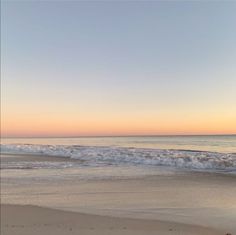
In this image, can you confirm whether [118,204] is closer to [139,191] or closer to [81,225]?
[139,191]

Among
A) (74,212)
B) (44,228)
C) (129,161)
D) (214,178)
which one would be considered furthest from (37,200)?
(129,161)

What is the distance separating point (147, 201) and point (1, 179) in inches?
211

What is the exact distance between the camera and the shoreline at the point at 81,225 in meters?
5.58

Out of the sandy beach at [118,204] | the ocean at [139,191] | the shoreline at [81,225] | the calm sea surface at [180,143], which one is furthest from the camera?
the calm sea surface at [180,143]

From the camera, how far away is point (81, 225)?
5945mm

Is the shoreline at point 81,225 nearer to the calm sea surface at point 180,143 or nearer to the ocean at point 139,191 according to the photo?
the ocean at point 139,191

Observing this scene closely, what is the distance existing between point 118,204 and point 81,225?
5.66 ft

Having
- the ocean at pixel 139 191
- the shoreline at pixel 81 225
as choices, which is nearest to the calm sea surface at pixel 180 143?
the ocean at pixel 139 191

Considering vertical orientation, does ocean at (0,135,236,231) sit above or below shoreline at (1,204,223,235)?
above

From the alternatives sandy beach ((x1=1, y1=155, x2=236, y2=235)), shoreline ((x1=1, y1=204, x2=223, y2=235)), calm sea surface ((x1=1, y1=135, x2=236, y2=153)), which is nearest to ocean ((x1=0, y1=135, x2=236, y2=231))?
sandy beach ((x1=1, y1=155, x2=236, y2=235))

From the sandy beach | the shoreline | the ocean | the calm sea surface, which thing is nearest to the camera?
the shoreline

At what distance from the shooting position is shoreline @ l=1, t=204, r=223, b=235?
5582mm

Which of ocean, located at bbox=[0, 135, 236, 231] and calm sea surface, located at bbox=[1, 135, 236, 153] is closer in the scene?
ocean, located at bbox=[0, 135, 236, 231]

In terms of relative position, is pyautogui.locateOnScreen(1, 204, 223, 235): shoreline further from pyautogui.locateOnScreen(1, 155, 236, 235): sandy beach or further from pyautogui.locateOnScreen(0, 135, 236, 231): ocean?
pyautogui.locateOnScreen(0, 135, 236, 231): ocean
